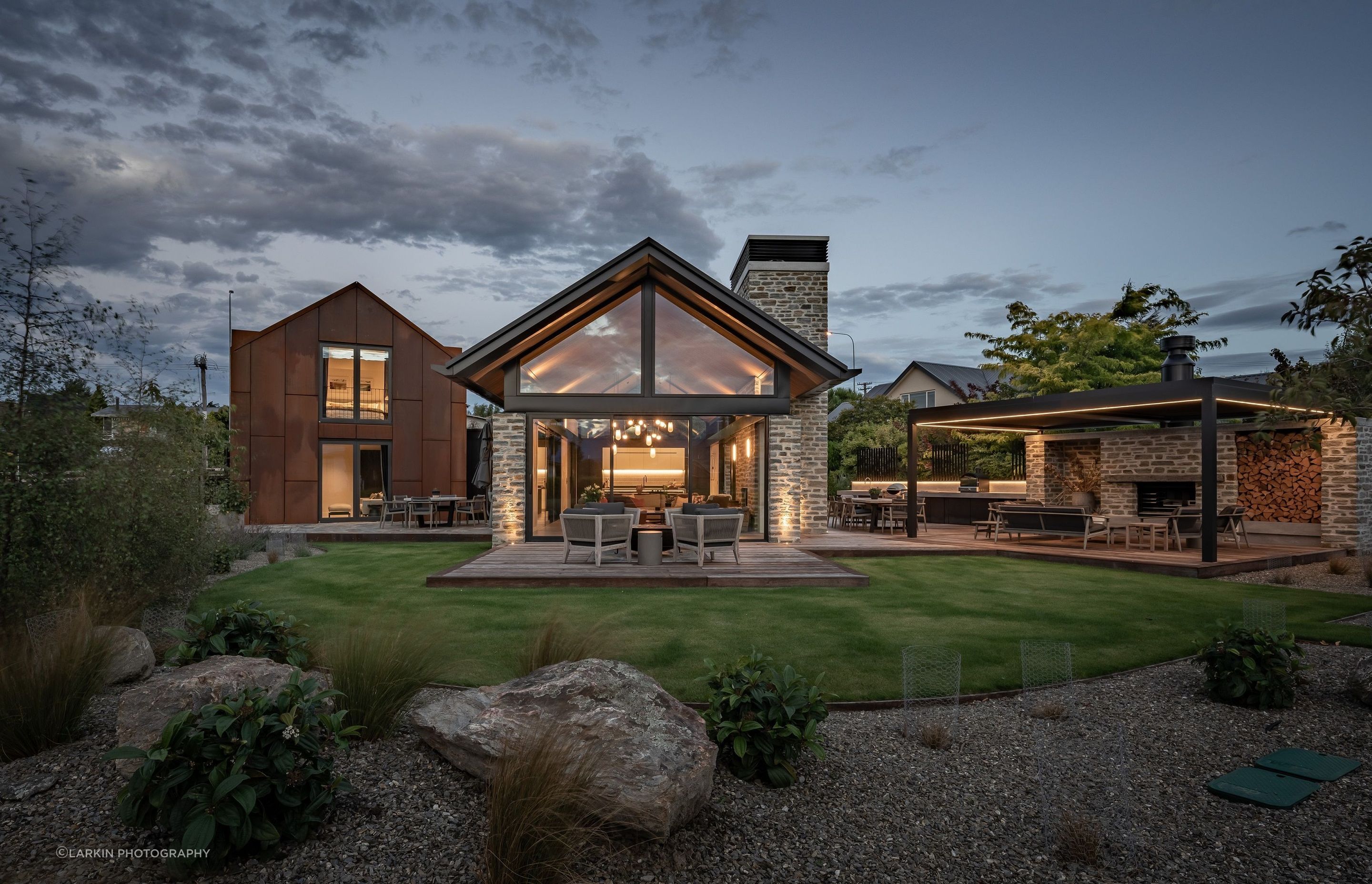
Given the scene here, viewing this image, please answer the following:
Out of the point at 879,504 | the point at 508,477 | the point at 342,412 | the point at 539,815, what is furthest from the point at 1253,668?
the point at 342,412

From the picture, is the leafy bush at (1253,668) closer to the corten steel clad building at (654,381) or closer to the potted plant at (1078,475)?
the corten steel clad building at (654,381)

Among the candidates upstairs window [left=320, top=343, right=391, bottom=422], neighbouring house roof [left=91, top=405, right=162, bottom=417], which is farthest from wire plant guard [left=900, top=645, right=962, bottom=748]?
upstairs window [left=320, top=343, right=391, bottom=422]

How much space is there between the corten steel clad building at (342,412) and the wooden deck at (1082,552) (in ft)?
36.3

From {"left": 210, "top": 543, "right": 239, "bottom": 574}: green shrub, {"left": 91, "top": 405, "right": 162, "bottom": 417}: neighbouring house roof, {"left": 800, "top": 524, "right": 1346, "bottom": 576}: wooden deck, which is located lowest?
{"left": 800, "top": 524, "right": 1346, "bottom": 576}: wooden deck

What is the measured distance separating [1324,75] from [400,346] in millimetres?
19217

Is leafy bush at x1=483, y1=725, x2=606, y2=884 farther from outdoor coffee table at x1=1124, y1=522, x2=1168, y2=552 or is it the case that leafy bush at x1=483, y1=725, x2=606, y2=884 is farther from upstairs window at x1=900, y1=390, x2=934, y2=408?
upstairs window at x1=900, y1=390, x2=934, y2=408

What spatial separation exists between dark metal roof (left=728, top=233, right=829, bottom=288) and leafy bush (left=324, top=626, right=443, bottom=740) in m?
12.0

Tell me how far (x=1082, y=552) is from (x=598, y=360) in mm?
8892

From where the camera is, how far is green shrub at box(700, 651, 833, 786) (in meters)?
3.19

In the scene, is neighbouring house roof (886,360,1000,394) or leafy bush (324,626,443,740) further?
neighbouring house roof (886,360,1000,394)

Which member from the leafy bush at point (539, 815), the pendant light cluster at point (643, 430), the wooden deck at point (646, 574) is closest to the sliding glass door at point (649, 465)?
the pendant light cluster at point (643, 430)

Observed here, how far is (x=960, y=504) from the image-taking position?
58.0ft

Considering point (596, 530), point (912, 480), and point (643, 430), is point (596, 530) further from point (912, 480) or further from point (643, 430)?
point (912, 480)

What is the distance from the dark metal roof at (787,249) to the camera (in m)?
14.2
